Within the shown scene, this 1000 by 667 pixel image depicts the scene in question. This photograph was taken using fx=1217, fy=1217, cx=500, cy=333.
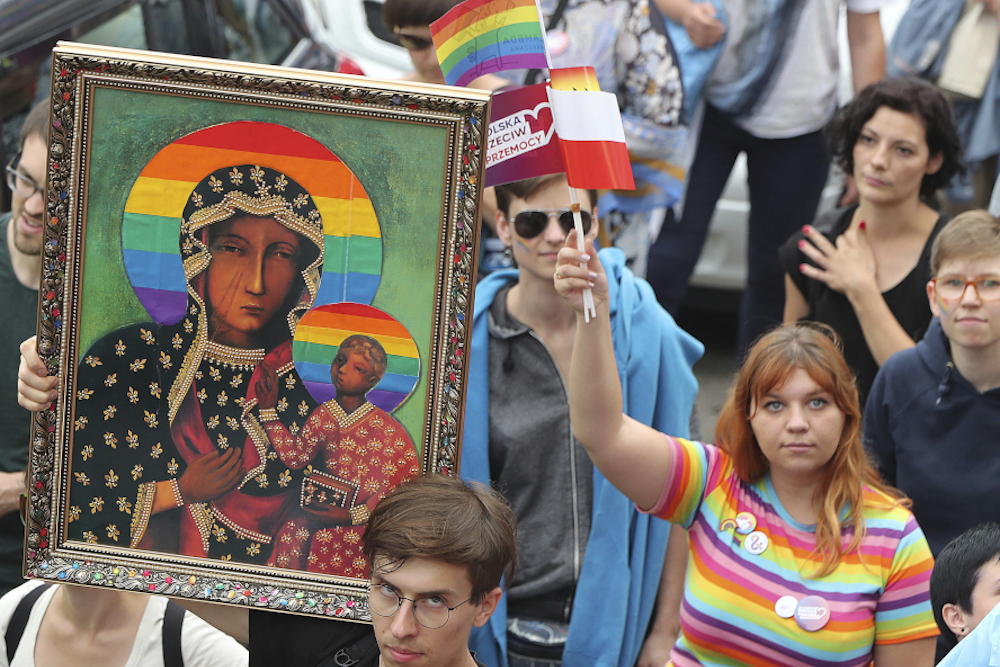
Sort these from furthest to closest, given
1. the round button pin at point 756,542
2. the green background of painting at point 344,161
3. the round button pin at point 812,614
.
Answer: the round button pin at point 756,542, the round button pin at point 812,614, the green background of painting at point 344,161

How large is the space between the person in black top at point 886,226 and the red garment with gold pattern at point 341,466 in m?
2.02

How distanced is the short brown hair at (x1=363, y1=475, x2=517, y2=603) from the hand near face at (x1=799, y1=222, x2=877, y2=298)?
2018 mm

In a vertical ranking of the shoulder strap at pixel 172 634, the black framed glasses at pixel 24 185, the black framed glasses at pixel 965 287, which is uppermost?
the black framed glasses at pixel 24 185

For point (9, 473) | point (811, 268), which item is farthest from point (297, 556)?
point (811, 268)

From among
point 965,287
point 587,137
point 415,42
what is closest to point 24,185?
point 415,42

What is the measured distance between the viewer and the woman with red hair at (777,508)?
2.58 metres

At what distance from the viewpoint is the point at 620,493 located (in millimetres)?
3043

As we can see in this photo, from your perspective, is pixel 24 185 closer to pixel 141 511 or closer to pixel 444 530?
pixel 141 511

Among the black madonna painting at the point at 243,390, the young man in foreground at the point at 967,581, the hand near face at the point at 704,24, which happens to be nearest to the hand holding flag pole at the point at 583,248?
the black madonna painting at the point at 243,390

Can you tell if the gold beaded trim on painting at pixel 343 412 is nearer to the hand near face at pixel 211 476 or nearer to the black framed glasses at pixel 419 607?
the hand near face at pixel 211 476

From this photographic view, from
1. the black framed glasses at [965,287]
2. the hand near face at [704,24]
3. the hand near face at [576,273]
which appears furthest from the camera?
the hand near face at [704,24]

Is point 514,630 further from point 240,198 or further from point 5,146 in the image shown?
point 5,146

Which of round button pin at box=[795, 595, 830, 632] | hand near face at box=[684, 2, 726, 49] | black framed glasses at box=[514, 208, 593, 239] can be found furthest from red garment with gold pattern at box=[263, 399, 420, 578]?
hand near face at box=[684, 2, 726, 49]

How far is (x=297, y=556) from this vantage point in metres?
2.42
